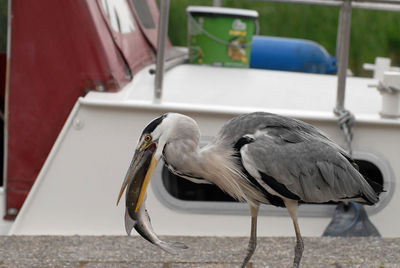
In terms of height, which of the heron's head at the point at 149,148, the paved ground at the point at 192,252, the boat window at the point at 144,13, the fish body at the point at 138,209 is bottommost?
the paved ground at the point at 192,252

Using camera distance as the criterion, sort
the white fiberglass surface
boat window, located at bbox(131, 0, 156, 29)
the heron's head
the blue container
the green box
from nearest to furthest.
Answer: the heron's head < the white fiberglass surface < the green box < boat window, located at bbox(131, 0, 156, 29) < the blue container

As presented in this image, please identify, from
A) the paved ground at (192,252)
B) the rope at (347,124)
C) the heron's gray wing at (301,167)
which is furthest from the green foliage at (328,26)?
the heron's gray wing at (301,167)

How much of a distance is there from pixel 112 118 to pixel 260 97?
0.95m

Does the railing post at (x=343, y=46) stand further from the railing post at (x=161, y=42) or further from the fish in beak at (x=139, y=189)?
the fish in beak at (x=139, y=189)

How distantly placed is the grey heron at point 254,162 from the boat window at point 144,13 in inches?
111

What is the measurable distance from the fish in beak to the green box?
2.36m

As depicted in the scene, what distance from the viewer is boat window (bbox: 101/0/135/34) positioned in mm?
4164

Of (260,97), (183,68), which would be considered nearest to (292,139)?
(260,97)

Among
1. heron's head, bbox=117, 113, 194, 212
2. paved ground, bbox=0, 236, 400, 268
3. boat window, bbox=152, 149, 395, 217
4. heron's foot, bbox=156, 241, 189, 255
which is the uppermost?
heron's head, bbox=117, 113, 194, 212

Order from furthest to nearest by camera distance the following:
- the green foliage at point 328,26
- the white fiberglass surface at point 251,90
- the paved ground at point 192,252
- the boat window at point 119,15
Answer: the green foliage at point 328,26
the boat window at point 119,15
the white fiberglass surface at point 251,90
the paved ground at point 192,252

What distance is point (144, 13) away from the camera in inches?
226

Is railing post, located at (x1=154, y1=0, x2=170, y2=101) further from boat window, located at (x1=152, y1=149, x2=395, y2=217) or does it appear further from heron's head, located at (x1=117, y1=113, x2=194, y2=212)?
heron's head, located at (x1=117, y1=113, x2=194, y2=212)

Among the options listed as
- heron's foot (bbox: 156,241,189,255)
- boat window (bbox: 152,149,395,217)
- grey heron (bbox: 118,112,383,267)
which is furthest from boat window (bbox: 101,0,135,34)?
heron's foot (bbox: 156,241,189,255)

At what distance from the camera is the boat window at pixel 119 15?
13.7ft
